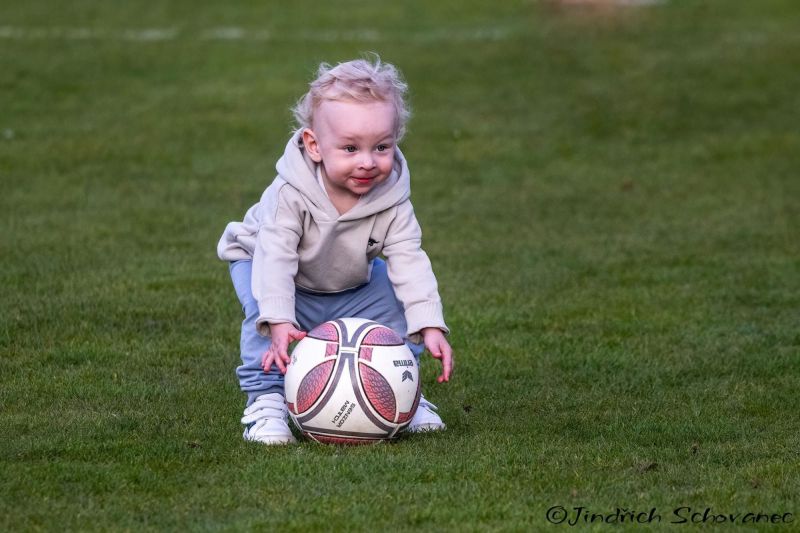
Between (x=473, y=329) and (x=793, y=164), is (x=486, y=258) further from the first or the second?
(x=793, y=164)

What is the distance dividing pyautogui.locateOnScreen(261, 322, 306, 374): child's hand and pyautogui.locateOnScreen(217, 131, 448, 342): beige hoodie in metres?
0.03

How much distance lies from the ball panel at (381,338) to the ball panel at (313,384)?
0.18 metres

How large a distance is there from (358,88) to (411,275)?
814 millimetres

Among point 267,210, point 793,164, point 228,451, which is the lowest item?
point 793,164

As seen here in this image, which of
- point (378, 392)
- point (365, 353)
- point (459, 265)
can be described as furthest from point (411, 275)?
point (459, 265)

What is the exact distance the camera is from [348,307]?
596cm

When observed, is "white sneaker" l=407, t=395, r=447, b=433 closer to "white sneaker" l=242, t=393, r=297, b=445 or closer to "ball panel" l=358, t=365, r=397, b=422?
"ball panel" l=358, t=365, r=397, b=422

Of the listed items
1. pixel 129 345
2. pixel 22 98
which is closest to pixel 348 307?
pixel 129 345

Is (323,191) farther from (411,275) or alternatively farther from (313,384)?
(313,384)

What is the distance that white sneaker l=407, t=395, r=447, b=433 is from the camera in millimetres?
5762

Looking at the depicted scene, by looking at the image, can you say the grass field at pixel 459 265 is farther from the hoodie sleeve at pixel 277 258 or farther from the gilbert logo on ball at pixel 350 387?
the hoodie sleeve at pixel 277 258

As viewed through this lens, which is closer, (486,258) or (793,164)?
(486,258)

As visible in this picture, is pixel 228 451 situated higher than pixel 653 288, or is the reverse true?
pixel 228 451

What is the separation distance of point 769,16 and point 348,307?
17.6 metres
